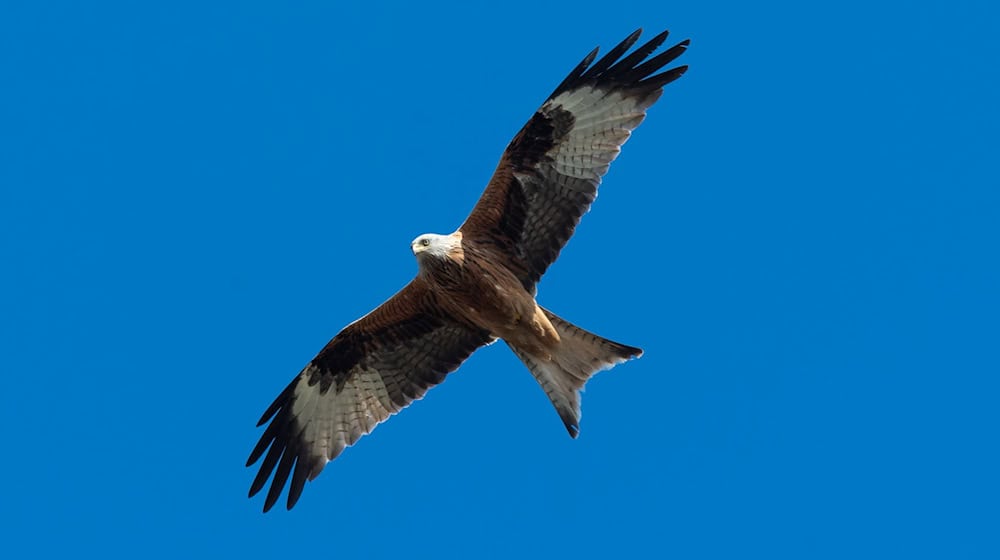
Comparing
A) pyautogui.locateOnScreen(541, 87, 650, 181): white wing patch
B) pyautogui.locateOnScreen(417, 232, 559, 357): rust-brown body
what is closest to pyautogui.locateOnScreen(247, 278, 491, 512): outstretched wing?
pyautogui.locateOnScreen(417, 232, 559, 357): rust-brown body

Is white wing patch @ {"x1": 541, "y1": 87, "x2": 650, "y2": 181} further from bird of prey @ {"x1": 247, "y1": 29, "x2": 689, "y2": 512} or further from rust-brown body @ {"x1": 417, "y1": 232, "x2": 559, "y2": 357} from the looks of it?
rust-brown body @ {"x1": 417, "y1": 232, "x2": 559, "y2": 357}

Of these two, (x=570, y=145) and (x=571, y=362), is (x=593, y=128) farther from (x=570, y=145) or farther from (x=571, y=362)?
(x=571, y=362)

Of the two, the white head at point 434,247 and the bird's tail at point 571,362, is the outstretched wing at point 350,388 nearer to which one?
the bird's tail at point 571,362

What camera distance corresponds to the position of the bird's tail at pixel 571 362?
12.1m

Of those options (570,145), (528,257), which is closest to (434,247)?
(528,257)

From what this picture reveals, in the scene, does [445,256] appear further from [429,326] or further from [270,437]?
[270,437]

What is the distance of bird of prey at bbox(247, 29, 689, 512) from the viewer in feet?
38.8

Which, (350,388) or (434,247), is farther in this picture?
(350,388)

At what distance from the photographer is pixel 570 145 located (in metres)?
12.0

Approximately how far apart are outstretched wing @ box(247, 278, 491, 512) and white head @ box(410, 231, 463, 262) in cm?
100

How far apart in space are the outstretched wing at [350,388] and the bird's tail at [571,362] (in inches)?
29.0

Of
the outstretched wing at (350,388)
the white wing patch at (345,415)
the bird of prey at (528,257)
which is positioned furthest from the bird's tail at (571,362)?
the white wing patch at (345,415)

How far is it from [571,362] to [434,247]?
5.20 feet

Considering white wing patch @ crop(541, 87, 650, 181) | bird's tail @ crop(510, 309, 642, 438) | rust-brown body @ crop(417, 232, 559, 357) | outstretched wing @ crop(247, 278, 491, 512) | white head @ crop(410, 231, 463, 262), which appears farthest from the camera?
outstretched wing @ crop(247, 278, 491, 512)
